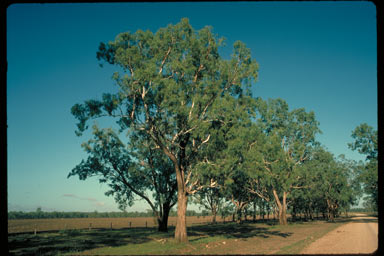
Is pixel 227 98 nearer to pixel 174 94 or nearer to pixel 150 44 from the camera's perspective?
pixel 174 94

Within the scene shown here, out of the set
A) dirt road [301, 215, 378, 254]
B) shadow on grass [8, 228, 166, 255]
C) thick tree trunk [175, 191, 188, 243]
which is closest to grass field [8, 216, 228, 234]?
shadow on grass [8, 228, 166, 255]

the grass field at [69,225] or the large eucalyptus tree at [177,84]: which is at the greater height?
the large eucalyptus tree at [177,84]

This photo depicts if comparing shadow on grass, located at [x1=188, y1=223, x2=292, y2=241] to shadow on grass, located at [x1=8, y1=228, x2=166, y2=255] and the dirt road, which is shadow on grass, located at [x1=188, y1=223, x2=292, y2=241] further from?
the dirt road

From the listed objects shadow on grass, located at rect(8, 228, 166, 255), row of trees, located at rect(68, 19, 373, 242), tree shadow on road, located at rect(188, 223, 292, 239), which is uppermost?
row of trees, located at rect(68, 19, 373, 242)

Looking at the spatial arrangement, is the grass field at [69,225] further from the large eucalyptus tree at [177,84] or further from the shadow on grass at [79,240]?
the large eucalyptus tree at [177,84]

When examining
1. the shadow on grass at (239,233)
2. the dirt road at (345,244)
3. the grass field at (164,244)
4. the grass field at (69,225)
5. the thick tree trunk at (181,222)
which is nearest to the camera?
the dirt road at (345,244)

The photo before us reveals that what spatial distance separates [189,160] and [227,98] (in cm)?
716

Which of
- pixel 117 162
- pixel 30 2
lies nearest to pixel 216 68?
pixel 117 162

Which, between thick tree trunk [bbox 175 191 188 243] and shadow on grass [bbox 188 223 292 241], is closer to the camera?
thick tree trunk [bbox 175 191 188 243]

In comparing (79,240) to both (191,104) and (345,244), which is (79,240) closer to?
(191,104)

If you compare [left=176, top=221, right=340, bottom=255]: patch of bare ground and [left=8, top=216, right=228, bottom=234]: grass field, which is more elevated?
[left=176, top=221, right=340, bottom=255]: patch of bare ground

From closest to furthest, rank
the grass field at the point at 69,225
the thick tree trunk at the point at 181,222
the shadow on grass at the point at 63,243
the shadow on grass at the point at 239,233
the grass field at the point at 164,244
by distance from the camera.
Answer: the grass field at the point at 164,244
the shadow on grass at the point at 63,243
the thick tree trunk at the point at 181,222
the shadow on grass at the point at 239,233
the grass field at the point at 69,225

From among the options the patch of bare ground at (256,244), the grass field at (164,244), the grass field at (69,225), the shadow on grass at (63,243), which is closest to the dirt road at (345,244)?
the grass field at (164,244)

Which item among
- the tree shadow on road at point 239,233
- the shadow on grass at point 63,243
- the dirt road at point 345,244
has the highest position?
the dirt road at point 345,244
